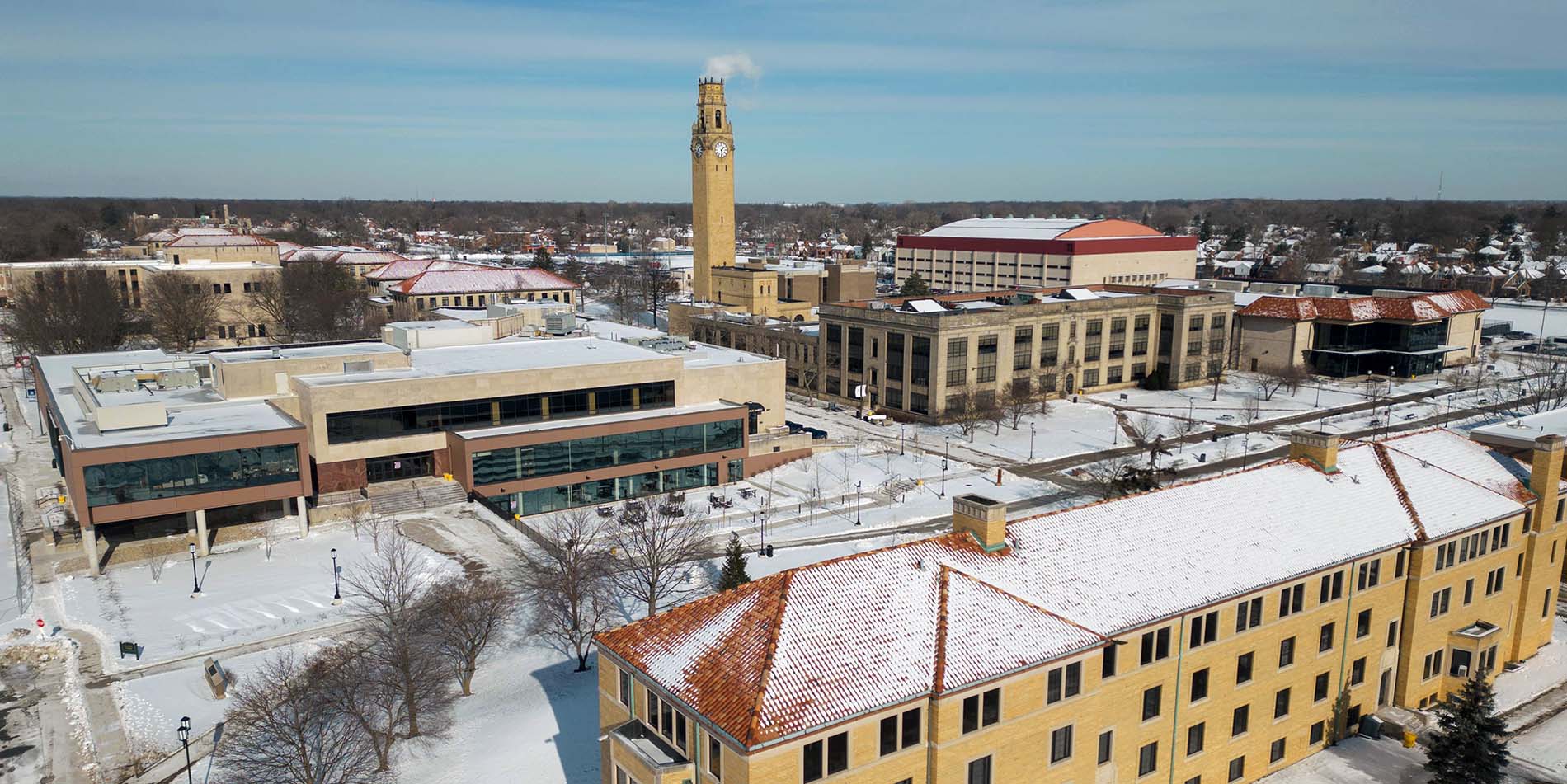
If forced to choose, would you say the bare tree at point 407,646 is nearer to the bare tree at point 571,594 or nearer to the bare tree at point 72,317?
the bare tree at point 571,594

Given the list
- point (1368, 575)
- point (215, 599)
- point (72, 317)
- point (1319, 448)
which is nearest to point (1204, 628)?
point (1368, 575)

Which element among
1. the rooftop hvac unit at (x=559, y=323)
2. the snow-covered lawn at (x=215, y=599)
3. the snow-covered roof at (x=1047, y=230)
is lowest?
the snow-covered lawn at (x=215, y=599)

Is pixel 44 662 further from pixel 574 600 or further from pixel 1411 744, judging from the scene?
pixel 1411 744

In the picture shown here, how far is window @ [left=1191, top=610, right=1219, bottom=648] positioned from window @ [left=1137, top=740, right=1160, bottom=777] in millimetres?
3363

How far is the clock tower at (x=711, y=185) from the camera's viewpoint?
12256 cm

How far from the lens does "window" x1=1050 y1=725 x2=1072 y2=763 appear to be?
27.5 meters

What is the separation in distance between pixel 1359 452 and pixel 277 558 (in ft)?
167

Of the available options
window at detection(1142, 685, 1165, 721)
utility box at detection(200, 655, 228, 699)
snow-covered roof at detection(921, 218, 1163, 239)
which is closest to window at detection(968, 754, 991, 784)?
window at detection(1142, 685, 1165, 721)

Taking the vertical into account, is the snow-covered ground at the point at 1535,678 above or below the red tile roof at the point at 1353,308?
below

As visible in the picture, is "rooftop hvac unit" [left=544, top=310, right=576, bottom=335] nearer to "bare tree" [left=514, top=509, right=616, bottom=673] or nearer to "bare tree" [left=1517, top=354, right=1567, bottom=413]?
"bare tree" [left=514, top=509, right=616, bottom=673]

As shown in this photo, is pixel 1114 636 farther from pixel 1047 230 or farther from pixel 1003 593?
pixel 1047 230

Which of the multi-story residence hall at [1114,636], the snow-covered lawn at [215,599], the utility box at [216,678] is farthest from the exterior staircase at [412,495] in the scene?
the multi-story residence hall at [1114,636]

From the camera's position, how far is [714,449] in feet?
220

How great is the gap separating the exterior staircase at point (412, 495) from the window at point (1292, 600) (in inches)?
1761
